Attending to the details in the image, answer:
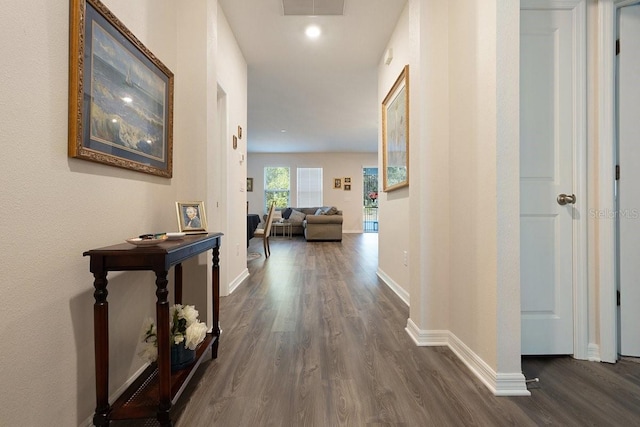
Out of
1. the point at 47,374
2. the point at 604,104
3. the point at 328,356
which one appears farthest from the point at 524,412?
the point at 47,374

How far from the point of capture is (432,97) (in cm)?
197

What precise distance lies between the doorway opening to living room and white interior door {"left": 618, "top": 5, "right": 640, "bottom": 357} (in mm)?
8221

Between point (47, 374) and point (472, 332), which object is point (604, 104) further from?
point (47, 374)

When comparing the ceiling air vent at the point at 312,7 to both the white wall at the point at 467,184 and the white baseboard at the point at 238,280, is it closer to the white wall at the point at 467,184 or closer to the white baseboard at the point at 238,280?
the white wall at the point at 467,184

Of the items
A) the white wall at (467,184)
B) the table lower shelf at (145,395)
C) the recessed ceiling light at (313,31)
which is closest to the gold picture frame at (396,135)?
the white wall at (467,184)

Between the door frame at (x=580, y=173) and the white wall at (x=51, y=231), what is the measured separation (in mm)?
2451

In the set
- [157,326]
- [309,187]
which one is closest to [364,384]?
[157,326]

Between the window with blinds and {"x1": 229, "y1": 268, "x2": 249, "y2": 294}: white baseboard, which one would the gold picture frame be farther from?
the window with blinds

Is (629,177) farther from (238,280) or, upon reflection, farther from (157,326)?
(238,280)

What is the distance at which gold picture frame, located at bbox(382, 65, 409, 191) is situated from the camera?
102 inches

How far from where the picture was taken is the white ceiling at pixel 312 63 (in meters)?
2.77

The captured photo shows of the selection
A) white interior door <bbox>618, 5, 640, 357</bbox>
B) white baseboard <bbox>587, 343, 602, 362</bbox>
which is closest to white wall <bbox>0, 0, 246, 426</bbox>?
white baseboard <bbox>587, 343, 602, 362</bbox>

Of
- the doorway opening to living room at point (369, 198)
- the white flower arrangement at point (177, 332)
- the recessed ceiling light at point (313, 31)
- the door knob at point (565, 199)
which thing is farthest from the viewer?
the doorway opening to living room at point (369, 198)

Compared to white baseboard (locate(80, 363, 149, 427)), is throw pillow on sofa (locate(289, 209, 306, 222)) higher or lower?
higher
